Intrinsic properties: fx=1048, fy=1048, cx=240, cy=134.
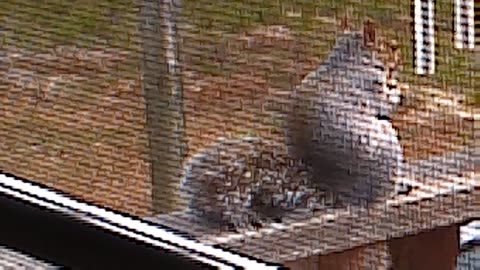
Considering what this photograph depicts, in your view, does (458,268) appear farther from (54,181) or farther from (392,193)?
(54,181)

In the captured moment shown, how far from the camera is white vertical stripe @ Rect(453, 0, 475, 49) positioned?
63 cm

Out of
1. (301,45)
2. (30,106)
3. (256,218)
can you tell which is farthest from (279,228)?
(30,106)

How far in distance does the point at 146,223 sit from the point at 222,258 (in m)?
0.09

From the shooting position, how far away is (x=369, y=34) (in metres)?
0.67

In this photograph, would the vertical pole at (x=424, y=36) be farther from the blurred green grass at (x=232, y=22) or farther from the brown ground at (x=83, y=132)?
the brown ground at (x=83, y=132)

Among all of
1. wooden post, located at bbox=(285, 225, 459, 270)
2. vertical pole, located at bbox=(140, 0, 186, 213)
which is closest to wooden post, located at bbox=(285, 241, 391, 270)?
wooden post, located at bbox=(285, 225, 459, 270)

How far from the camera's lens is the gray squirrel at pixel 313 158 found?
71 centimetres

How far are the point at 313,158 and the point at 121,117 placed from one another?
5.6 inches

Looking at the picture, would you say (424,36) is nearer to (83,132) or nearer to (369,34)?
(369,34)

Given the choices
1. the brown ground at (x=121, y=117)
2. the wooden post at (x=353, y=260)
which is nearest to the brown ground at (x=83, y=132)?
the brown ground at (x=121, y=117)

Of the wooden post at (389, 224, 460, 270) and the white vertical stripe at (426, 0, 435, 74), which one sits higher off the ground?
the white vertical stripe at (426, 0, 435, 74)

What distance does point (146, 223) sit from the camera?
68 centimetres

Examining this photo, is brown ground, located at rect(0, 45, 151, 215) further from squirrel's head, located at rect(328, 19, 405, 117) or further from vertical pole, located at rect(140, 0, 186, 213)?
squirrel's head, located at rect(328, 19, 405, 117)

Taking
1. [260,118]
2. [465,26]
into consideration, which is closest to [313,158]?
[260,118]
